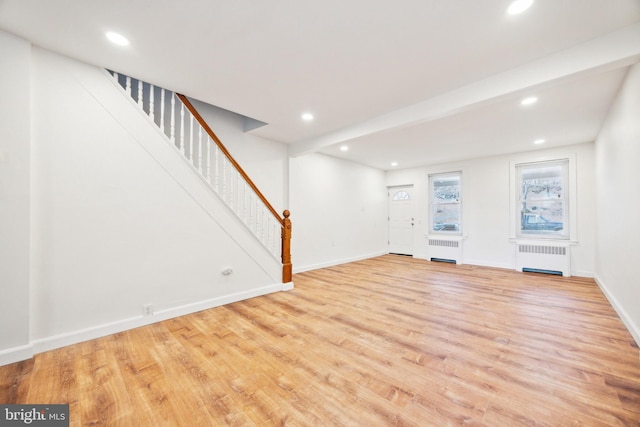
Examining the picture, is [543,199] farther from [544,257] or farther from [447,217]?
[447,217]

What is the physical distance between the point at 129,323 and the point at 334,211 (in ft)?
14.0

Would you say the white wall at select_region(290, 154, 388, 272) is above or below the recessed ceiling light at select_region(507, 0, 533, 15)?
below

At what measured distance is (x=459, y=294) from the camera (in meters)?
3.77

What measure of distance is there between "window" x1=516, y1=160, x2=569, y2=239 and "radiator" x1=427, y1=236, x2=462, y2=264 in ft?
4.16

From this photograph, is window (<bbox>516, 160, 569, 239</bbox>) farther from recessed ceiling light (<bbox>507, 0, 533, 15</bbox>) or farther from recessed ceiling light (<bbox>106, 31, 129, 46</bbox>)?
recessed ceiling light (<bbox>106, 31, 129, 46</bbox>)

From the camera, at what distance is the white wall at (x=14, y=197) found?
6.56 feet

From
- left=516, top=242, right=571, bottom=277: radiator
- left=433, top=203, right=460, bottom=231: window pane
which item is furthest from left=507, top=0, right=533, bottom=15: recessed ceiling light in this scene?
left=433, top=203, right=460, bottom=231: window pane

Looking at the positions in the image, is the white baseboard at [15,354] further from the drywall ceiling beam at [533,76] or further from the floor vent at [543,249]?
the floor vent at [543,249]

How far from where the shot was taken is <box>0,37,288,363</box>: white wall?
2076 mm

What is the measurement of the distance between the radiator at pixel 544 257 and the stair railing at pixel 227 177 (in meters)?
4.96

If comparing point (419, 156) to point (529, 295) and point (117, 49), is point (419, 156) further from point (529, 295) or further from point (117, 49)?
point (117, 49)

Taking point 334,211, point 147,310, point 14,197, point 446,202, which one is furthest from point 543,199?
point 14,197

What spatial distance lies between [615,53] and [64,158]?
4.80 meters

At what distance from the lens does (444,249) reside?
6.43 meters
